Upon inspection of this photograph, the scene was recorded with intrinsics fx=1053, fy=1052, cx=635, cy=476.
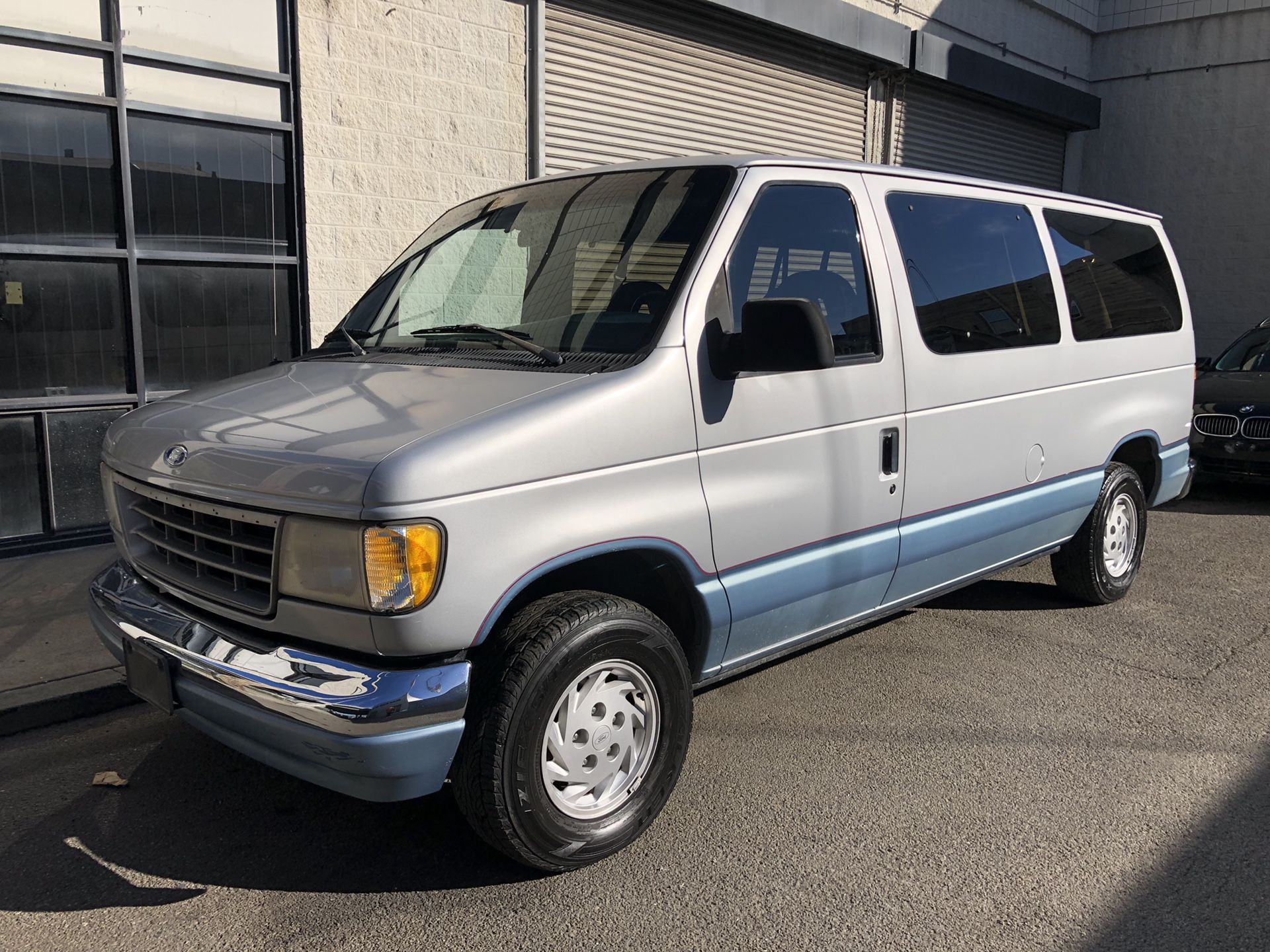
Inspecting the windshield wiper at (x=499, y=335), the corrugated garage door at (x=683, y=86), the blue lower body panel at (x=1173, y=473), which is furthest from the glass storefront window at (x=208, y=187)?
the blue lower body panel at (x=1173, y=473)

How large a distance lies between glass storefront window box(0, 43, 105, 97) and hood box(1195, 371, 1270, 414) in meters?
8.76

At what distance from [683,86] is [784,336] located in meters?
7.62

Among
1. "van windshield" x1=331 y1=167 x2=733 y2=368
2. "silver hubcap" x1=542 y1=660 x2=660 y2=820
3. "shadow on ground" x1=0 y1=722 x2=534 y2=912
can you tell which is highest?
"van windshield" x1=331 y1=167 x2=733 y2=368

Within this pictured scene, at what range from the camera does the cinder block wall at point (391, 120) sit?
735 cm

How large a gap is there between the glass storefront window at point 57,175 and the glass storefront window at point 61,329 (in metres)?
0.18

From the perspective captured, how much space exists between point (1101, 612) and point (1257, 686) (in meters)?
1.09

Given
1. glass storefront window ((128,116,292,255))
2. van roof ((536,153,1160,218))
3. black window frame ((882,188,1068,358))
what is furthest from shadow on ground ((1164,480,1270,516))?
glass storefront window ((128,116,292,255))

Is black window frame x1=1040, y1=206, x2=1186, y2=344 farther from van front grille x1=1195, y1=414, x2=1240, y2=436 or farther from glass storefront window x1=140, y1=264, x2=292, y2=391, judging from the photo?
glass storefront window x1=140, y1=264, x2=292, y2=391

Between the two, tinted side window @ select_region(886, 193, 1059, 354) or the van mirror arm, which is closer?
the van mirror arm

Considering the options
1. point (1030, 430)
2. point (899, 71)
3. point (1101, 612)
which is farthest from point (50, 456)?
point (899, 71)

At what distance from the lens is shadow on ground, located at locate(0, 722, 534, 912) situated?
307 centimetres

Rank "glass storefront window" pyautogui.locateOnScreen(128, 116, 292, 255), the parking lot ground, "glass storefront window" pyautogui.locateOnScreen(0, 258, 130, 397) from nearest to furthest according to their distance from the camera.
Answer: the parking lot ground, "glass storefront window" pyautogui.locateOnScreen(0, 258, 130, 397), "glass storefront window" pyautogui.locateOnScreen(128, 116, 292, 255)

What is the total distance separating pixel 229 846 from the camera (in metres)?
3.29

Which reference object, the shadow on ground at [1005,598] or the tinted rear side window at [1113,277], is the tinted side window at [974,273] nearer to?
the tinted rear side window at [1113,277]
